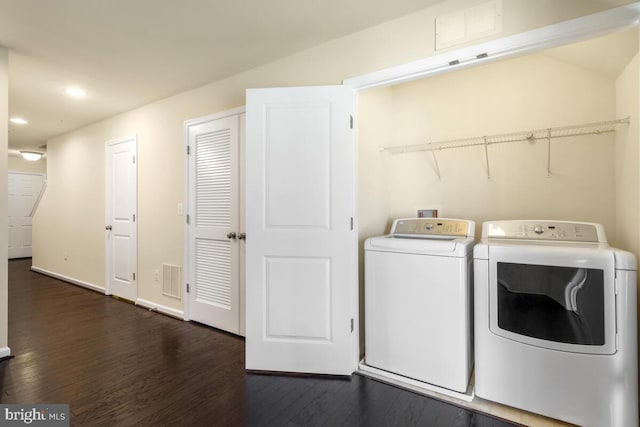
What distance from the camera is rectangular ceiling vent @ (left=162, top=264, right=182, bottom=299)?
3281mm

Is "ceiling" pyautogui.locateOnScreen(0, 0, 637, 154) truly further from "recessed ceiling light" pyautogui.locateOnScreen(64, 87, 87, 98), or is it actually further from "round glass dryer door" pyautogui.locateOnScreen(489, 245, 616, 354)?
"round glass dryer door" pyautogui.locateOnScreen(489, 245, 616, 354)

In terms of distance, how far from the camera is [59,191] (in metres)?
5.20

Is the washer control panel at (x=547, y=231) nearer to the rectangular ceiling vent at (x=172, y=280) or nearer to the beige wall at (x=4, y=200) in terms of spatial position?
the rectangular ceiling vent at (x=172, y=280)

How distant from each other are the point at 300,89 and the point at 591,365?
91.1 inches

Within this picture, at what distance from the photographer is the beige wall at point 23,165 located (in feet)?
23.2

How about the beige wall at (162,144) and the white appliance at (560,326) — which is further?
the beige wall at (162,144)

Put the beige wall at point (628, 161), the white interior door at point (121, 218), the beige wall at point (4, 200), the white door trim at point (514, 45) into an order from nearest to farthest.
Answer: the white door trim at point (514, 45) → the beige wall at point (628, 161) → the beige wall at point (4, 200) → the white interior door at point (121, 218)

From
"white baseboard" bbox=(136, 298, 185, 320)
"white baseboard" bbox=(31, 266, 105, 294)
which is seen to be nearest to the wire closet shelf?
"white baseboard" bbox=(136, 298, 185, 320)

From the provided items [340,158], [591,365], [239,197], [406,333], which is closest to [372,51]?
[340,158]

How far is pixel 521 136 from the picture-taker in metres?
2.36

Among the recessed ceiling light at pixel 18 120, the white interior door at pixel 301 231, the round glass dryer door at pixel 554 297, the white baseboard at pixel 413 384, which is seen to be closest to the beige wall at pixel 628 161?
the round glass dryer door at pixel 554 297

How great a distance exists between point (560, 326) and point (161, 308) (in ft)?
11.8

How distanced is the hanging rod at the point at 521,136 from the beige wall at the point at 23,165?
8.83 m

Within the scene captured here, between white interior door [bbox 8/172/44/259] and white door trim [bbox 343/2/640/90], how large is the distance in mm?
8648
